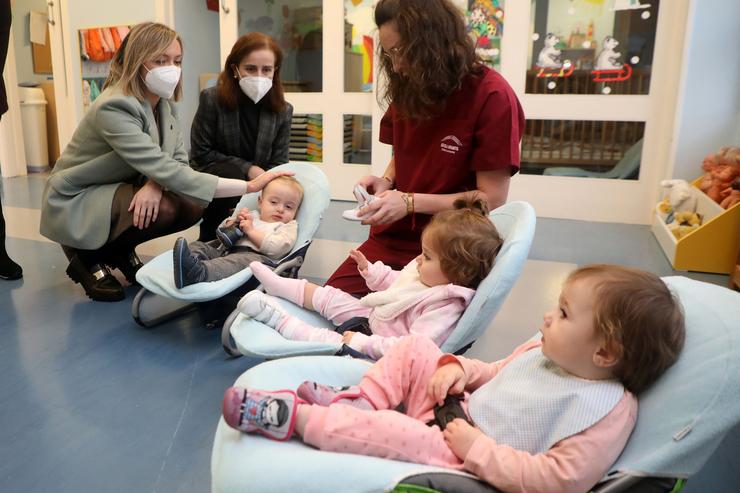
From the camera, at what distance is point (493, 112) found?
66.8 inches

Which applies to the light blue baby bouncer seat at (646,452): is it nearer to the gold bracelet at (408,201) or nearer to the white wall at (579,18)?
the gold bracelet at (408,201)

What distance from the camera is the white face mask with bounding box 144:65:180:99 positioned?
237 centimetres

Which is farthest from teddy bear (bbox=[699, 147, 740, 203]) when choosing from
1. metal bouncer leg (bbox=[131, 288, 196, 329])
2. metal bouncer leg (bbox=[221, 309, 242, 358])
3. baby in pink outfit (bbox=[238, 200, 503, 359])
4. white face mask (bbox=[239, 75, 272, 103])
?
metal bouncer leg (bbox=[131, 288, 196, 329])

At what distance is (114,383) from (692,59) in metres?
3.58

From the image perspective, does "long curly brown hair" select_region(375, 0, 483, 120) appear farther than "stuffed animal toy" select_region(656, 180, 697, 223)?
No

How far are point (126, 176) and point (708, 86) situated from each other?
10.9ft

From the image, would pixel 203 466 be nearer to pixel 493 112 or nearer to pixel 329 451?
pixel 329 451

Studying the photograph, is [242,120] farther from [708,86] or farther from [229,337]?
[708,86]

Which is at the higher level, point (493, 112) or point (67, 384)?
point (493, 112)

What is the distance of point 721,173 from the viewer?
3.10 metres

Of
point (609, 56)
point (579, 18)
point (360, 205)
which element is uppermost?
point (579, 18)

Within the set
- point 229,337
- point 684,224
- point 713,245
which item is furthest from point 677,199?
point 229,337

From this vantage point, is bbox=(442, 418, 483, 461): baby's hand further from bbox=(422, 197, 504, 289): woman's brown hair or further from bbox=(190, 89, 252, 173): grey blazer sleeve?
bbox=(190, 89, 252, 173): grey blazer sleeve

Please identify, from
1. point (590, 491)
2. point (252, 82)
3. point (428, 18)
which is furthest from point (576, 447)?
point (252, 82)
